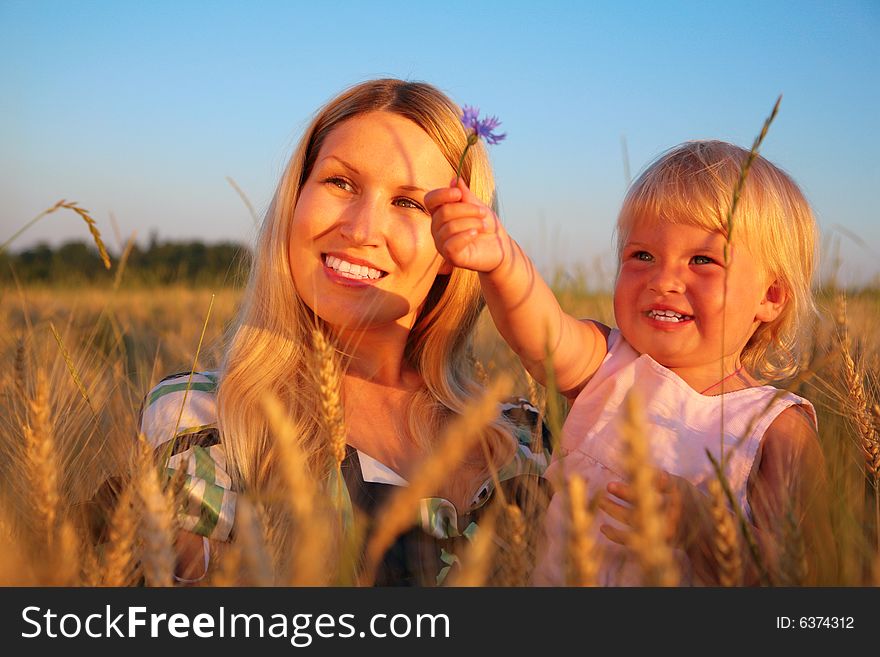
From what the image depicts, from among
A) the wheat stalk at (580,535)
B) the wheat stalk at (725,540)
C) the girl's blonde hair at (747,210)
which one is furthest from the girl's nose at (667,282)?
the wheat stalk at (580,535)

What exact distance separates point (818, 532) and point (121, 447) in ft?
4.57

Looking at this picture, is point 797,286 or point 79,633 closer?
point 79,633

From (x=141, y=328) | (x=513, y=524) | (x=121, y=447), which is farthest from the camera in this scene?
(x=141, y=328)

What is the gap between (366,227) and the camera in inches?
76.7

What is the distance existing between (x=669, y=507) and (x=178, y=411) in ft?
3.90

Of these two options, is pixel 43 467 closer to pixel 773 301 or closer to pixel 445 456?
pixel 445 456

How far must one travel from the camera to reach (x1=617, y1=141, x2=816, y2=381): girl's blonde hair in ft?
5.93

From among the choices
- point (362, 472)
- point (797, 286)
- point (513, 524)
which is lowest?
point (362, 472)

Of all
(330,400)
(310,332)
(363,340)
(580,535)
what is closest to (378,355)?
(363,340)

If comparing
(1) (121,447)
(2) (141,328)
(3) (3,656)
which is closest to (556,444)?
(3) (3,656)

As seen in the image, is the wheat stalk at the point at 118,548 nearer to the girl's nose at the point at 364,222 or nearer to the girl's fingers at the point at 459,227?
the girl's fingers at the point at 459,227

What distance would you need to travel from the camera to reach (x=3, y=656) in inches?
41.0

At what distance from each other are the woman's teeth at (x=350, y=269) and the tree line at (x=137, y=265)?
550mm

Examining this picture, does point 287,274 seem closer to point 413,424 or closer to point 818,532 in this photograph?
point 413,424
